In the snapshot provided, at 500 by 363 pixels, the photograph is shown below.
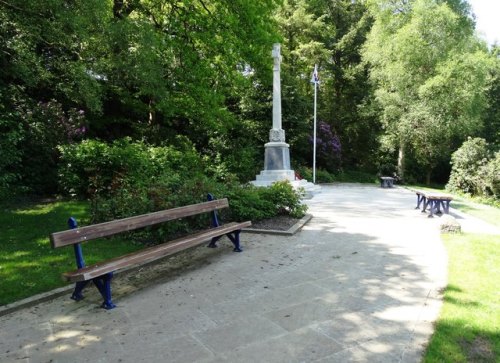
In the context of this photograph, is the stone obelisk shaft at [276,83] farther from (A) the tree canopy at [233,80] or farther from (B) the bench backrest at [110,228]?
(B) the bench backrest at [110,228]

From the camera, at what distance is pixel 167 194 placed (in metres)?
6.90

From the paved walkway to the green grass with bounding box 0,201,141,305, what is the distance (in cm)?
54

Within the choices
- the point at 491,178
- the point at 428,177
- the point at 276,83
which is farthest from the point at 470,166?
the point at 276,83

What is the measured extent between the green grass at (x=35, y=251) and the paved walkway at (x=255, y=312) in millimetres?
545

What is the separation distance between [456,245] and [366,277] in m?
2.70

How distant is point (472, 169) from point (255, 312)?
18.8 m

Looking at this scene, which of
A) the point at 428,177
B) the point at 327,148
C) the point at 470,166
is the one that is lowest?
the point at 428,177

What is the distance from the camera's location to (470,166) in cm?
1912

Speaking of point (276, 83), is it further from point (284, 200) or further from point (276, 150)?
point (284, 200)

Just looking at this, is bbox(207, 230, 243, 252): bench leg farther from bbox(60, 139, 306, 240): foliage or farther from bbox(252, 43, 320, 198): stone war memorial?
bbox(252, 43, 320, 198): stone war memorial

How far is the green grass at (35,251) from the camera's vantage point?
4.61 meters

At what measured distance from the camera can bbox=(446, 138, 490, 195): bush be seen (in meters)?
18.7

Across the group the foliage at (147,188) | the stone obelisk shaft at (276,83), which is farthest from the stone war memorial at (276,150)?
the foliage at (147,188)

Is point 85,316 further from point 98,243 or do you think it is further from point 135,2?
point 135,2
